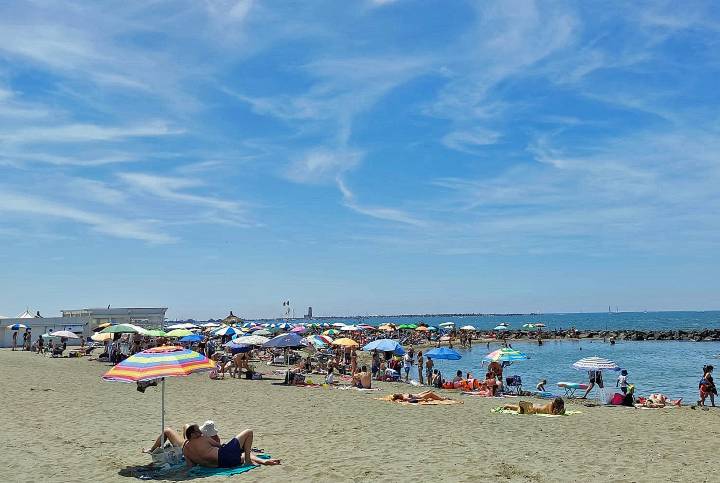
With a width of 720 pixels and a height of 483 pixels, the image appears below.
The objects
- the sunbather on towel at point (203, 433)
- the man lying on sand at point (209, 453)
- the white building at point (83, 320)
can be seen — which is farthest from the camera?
the white building at point (83, 320)

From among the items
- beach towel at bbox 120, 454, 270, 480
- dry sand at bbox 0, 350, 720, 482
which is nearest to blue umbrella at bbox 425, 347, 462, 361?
dry sand at bbox 0, 350, 720, 482

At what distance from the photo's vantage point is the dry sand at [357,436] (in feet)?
27.4

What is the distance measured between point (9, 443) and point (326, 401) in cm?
790

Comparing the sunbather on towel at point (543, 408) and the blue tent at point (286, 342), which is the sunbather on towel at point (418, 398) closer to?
the sunbather on towel at point (543, 408)

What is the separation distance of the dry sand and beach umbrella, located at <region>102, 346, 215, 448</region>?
133 cm

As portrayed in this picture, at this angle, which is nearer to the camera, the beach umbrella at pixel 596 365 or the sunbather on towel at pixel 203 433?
the sunbather on towel at pixel 203 433

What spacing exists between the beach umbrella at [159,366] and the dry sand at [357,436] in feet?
4.37

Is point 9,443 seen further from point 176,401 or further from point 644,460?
point 644,460

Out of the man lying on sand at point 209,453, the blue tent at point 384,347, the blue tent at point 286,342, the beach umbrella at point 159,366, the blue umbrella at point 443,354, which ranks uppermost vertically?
the beach umbrella at point 159,366

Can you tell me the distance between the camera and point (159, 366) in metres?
8.46

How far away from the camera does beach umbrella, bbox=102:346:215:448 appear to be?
326 inches

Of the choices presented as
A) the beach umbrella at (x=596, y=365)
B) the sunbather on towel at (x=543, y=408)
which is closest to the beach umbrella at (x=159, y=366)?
the sunbather on towel at (x=543, y=408)

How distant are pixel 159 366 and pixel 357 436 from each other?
414cm

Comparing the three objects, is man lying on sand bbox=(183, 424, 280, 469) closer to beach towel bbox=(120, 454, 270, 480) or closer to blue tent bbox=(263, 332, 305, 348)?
beach towel bbox=(120, 454, 270, 480)
